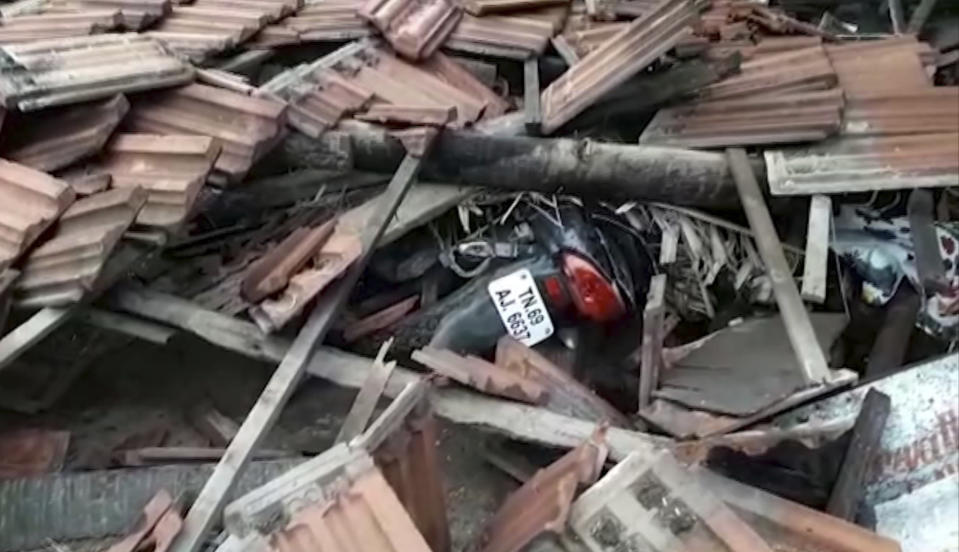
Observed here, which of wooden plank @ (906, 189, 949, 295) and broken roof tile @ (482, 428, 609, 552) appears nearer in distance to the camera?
broken roof tile @ (482, 428, 609, 552)

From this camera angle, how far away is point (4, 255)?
315 centimetres

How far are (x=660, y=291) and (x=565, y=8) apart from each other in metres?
1.15

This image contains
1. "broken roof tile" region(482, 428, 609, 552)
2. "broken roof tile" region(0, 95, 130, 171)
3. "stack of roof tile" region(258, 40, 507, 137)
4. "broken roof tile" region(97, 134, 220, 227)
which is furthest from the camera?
"stack of roof tile" region(258, 40, 507, 137)

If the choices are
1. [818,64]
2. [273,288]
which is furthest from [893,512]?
[273,288]

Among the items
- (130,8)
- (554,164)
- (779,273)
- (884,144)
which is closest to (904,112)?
(884,144)

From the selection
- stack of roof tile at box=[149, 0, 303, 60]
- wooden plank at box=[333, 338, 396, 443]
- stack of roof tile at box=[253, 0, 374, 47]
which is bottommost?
wooden plank at box=[333, 338, 396, 443]

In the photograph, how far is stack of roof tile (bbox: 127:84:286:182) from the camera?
3375 mm

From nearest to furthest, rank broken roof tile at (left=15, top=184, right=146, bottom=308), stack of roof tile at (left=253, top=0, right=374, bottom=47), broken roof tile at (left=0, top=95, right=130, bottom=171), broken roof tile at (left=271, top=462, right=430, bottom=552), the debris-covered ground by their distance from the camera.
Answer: broken roof tile at (left=271, top=462, right=430, bottom=552) → the debris-covered ground → broken roof tile at (left=15, top=184, right=146, bottom=308) → broken roof tile at (left=0, top=95, right=130, bottom=171) → stack of roof tile at (left=253, top=0, right=374, bottom=47)

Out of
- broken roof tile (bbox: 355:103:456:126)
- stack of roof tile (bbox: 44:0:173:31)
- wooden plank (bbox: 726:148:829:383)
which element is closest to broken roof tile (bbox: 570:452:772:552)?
wooden plank (bbox: 726:148:829:383)

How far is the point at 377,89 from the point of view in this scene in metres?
3.71

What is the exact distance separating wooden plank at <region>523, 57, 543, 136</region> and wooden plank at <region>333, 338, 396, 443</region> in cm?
78

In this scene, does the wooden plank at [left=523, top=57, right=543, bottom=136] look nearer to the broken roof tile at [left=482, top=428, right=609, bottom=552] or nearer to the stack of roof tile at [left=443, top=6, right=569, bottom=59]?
the stack of roof tile at [left=443, top=6, right=569, bottom=59]

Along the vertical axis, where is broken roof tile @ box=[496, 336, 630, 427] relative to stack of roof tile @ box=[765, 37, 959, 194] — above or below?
below

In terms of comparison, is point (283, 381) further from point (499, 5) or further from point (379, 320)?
point (499, 5)
